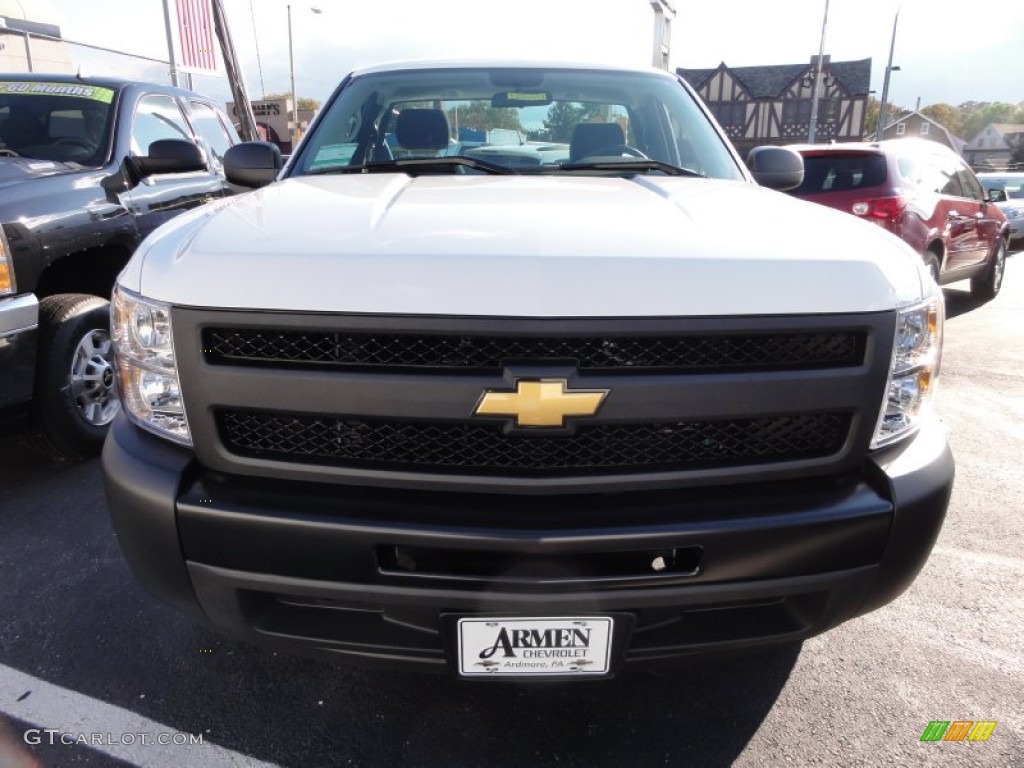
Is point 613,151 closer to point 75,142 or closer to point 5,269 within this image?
point 5,269

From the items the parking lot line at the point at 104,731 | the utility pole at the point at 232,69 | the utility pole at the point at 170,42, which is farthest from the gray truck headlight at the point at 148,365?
the utility pole at the point at 232,69

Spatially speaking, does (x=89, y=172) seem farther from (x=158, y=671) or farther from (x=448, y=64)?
(x=158, y=671)

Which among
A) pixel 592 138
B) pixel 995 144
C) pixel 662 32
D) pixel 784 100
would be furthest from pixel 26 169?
pixel 995 144

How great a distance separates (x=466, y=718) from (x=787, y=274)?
1.46m

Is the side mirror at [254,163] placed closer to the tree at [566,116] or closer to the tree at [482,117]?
the tree at [482,117]

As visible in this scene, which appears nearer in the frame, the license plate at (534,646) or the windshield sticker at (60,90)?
the license plate at (534,646)

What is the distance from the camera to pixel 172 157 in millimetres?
4219

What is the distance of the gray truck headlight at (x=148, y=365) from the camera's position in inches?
68.7

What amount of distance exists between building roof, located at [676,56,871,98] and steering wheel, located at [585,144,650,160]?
52836 millimetres

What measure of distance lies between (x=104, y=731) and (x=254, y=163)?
2130 mm

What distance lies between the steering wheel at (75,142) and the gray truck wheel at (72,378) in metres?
1.23

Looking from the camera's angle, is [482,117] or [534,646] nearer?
[534,646]

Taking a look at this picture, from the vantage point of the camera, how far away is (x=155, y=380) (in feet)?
5.87

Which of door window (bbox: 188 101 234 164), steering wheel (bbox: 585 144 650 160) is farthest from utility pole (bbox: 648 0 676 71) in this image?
steering wheel (bbox: 585 144 650 160)
